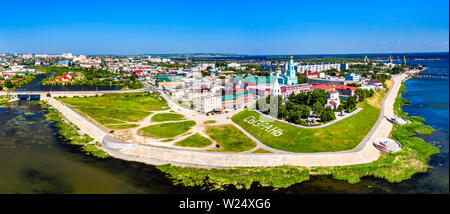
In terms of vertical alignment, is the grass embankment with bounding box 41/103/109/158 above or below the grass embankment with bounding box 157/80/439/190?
above

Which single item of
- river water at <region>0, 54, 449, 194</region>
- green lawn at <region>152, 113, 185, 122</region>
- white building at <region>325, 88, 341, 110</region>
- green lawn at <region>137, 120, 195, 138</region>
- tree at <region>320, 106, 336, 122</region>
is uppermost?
white building at <region>325, 88, 341, 110</region>

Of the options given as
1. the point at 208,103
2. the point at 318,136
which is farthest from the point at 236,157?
the point at 208,103

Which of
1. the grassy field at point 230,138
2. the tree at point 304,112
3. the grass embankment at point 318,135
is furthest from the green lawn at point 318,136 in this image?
the tree at point 304,112

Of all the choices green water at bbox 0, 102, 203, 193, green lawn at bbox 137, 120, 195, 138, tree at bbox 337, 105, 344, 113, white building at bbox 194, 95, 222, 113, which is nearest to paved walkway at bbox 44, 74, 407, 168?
green water at bbox 0, 102, 203, 193

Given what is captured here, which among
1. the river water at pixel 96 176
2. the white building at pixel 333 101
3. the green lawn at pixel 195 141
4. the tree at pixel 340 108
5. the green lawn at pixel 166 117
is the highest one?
the white building at pixel 333 101

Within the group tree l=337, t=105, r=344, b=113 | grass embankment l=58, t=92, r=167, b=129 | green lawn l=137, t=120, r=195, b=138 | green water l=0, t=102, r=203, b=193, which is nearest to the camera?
green water l=0, t=102, r=203, b=193

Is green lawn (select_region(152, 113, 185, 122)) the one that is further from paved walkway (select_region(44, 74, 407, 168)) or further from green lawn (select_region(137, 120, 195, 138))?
paved walkway (select_region(44, 74, 407, 168))

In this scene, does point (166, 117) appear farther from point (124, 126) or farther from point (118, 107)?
Answer: point (118, 107)

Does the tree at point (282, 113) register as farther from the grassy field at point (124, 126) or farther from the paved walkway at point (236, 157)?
the grassy field at point (124, 126)
